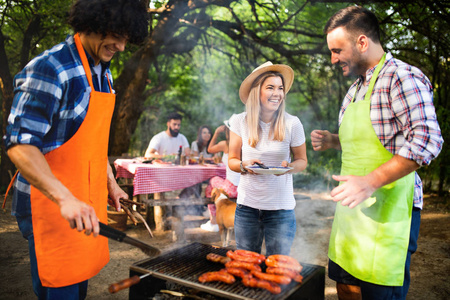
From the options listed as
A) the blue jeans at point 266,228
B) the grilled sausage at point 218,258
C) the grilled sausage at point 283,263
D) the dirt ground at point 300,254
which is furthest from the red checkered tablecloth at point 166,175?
the grilled sausage at point 283,263

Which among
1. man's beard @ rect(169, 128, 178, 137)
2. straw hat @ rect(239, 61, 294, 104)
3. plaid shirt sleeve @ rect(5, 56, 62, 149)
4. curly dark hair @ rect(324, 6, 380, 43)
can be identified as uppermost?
curly dark hair @ rect(324, 6, 380, 43)

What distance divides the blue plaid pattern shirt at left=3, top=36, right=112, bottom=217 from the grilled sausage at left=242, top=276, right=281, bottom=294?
50.1 inches

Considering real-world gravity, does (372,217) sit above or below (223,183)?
above

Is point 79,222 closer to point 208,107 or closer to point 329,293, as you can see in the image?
point 329,293

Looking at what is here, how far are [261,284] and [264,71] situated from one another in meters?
1.91

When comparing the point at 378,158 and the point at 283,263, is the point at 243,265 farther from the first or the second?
the point at 378,158

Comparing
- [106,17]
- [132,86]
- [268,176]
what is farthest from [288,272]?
[132,86]

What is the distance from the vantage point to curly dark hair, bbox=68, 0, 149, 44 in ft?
5.57

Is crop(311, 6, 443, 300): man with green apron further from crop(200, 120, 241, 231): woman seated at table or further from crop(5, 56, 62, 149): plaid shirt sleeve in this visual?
crop(200, 120, 241, 231): woman seated at table

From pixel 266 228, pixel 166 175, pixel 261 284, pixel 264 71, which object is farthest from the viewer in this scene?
pixel 166 175

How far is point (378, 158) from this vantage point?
6.51 feet

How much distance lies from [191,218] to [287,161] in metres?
4.72

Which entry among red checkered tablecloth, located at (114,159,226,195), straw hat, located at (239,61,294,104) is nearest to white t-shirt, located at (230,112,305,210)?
straw hat, located at (239,61,294,104)

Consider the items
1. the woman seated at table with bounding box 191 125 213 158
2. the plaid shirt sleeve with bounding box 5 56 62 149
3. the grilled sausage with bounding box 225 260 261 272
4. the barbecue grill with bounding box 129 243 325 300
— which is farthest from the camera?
the woman seated at table with bounding box 191 125 213 158
